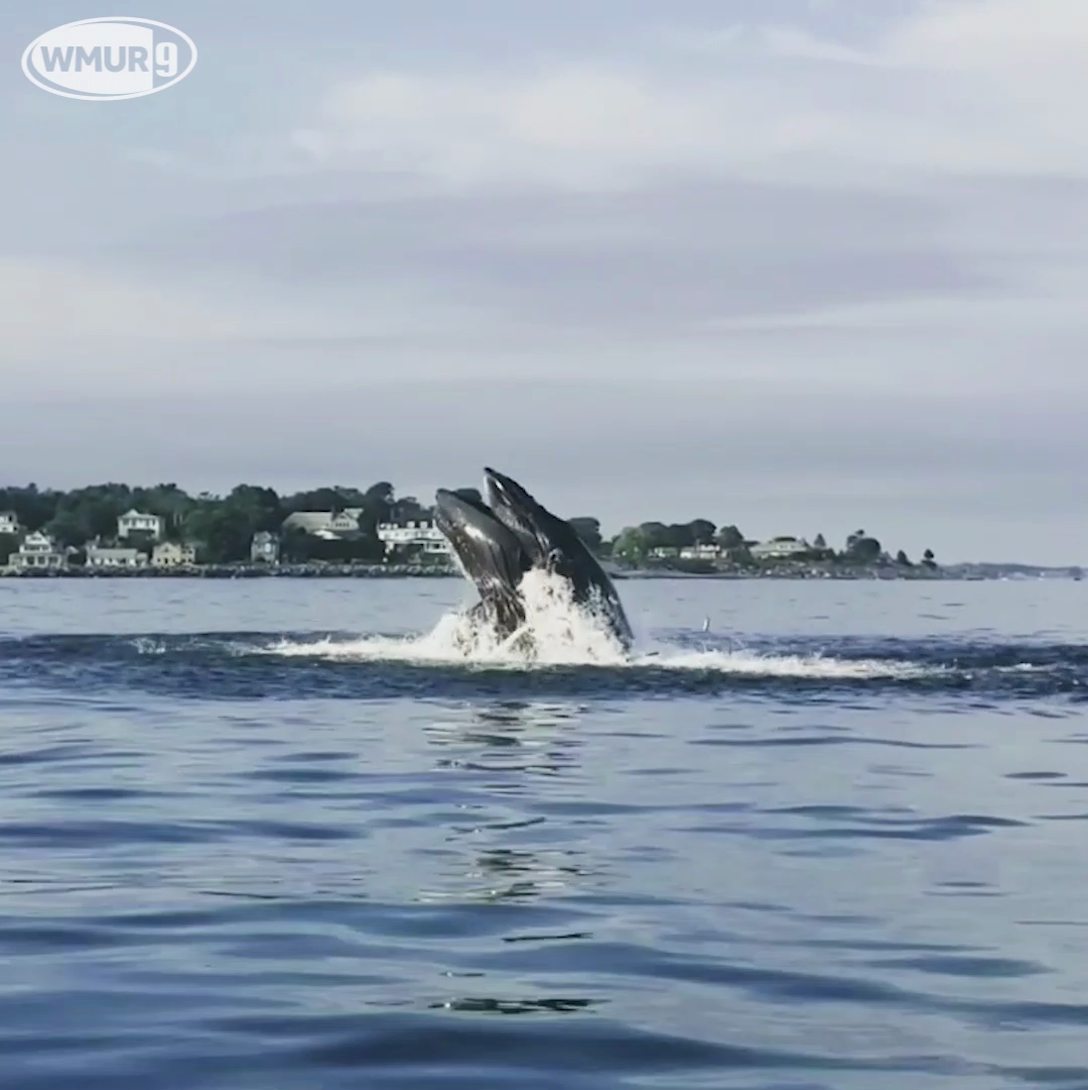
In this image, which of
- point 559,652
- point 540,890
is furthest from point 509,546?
point 540,890

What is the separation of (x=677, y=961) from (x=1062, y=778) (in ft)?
24.7

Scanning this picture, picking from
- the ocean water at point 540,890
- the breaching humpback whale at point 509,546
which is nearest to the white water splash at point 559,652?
the breaching humpback whale at point 509,546

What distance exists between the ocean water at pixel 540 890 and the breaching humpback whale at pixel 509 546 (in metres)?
3.41

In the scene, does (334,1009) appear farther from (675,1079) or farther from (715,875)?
(715,875)

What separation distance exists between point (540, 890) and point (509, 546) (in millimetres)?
15605

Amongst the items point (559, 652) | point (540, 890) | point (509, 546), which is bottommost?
point (540, 890)

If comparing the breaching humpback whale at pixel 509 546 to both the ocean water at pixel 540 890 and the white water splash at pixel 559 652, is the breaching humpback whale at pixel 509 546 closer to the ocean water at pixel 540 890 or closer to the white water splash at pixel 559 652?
the white water splash at pixel 559 652

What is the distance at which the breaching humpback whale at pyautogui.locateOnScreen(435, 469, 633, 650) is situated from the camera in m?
26.8

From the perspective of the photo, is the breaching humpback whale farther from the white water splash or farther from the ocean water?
the ocean water

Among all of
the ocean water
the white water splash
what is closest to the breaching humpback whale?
the white water splash

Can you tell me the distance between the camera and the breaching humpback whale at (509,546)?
26.8 m

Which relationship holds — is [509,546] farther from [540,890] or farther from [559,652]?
[540,890]

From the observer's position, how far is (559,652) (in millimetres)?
26984

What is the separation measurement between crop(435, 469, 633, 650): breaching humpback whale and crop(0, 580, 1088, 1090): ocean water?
3.41 m
